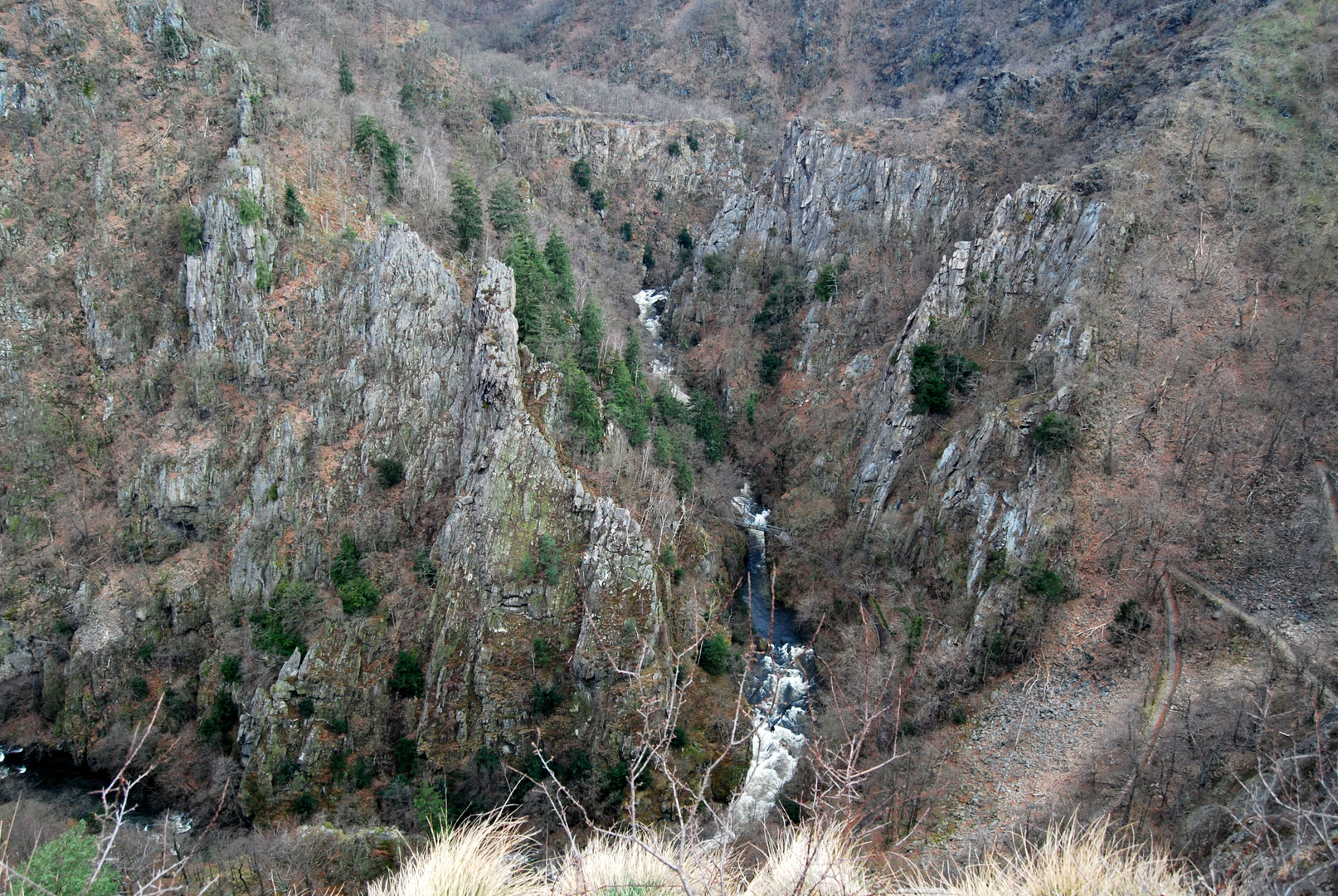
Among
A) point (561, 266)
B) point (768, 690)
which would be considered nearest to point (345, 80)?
point (561, 266)

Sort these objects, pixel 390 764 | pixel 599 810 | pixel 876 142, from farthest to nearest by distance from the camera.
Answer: pixel 876 142 < pixel 390 764 < pixel 599 810

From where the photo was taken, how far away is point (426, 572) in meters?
33.8

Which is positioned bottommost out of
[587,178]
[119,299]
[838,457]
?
[838,457]

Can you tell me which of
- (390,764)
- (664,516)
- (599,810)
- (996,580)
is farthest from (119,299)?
(996,580)

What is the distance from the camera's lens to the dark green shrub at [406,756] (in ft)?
102

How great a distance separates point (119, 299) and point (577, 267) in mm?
31618

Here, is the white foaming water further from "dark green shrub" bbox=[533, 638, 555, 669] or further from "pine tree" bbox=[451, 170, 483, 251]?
"dark green shrub" bbox=[533, 638, 555, 669]

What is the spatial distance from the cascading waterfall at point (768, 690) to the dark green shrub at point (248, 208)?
3275cm

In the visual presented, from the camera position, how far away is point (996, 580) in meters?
29.9

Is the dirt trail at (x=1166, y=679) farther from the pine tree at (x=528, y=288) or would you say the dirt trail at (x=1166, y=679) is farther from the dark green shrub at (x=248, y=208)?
the dark green shrub at (x=248, y=208)

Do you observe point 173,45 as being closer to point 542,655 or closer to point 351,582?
point 351,582

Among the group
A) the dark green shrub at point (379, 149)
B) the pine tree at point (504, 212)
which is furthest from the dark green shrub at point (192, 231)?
the pine tree at point (504, 212)

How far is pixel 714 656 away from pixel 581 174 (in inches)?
2124

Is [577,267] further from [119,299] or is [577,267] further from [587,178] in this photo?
[119,299]
